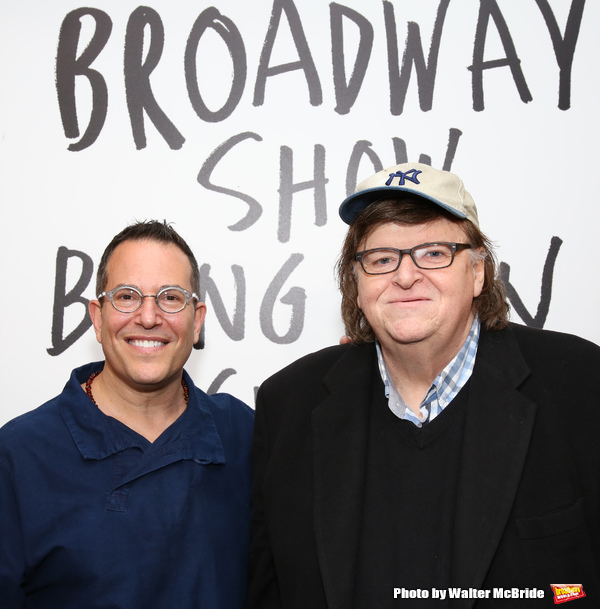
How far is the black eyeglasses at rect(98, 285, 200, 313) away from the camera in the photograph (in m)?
1.61

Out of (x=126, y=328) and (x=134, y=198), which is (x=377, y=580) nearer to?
(x=126, y=328)

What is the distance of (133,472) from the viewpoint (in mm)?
1502

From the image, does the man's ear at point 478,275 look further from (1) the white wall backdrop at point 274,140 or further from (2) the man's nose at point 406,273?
(1) the white wall backdrop at point 274,140

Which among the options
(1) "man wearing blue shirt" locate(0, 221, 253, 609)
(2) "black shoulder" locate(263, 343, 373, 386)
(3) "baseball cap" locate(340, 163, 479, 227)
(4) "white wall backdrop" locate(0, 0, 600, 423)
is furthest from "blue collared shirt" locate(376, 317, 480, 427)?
(4) "white wall backdrop" locate(0, 0, 600, 423)

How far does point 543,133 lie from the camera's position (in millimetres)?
2281

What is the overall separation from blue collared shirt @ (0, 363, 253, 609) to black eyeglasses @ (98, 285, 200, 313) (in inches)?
9.1

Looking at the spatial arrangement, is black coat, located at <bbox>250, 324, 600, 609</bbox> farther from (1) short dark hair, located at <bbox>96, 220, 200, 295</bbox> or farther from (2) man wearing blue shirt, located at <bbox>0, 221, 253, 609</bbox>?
(1) short dark hair, located at <bbox>96, 220, 200, 295</bbox>

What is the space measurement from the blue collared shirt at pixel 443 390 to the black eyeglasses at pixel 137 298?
60 centimetres

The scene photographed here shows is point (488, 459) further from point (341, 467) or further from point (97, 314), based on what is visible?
point (97, 314)

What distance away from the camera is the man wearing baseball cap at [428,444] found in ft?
4.47

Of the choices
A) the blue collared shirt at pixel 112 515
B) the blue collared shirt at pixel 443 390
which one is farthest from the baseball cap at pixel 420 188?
the blue collared shirt at pixel 112 515

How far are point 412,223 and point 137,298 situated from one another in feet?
2.32

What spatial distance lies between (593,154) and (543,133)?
7.5 inches

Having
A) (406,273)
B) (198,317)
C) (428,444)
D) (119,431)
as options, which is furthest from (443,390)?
(119,431)
